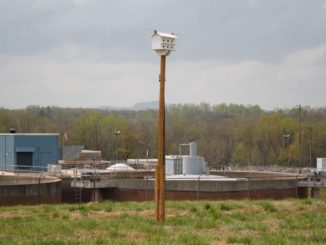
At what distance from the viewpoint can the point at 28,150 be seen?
6341 cm

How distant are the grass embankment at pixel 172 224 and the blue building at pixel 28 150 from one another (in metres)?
43.9

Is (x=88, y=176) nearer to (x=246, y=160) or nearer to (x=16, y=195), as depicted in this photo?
(x=16, y=195)

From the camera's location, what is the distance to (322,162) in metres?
62.3

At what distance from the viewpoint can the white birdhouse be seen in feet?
53.7

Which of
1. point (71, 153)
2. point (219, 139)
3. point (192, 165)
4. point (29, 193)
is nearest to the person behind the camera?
point (29, 193)

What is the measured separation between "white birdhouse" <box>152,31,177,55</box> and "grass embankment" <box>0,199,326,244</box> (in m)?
4.31

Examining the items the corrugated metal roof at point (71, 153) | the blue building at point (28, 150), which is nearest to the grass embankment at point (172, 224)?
the blue building at point (28, 150)

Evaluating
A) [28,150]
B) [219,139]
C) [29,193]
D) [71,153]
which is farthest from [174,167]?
[219,139]

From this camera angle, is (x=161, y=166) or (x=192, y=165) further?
(x=192, y=165)

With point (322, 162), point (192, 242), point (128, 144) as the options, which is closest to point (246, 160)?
point (128, 144)

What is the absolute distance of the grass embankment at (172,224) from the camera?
12.8m

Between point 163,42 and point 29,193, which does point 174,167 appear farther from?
point 163,42

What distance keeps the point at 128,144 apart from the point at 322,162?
170 ft

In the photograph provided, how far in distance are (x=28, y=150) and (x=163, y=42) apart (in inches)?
1928
